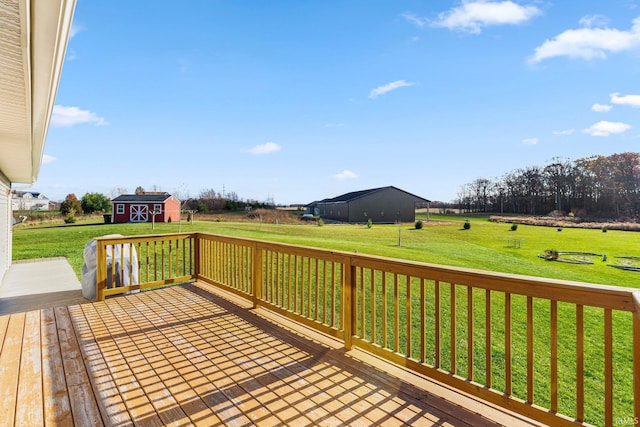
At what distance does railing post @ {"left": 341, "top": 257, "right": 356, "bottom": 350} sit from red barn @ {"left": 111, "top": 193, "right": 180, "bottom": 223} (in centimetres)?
2527

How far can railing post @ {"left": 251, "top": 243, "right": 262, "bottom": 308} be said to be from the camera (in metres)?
4.21

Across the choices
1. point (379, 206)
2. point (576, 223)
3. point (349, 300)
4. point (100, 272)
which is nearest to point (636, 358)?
point (349, 300)

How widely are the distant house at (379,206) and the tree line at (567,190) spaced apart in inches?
414

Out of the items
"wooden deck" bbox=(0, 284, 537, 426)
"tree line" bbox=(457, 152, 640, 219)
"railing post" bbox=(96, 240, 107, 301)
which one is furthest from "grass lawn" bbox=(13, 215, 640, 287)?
"wooden deck" bbox=(0, 284, 537, 426)

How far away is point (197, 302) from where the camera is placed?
4621 mm

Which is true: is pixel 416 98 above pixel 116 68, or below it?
above

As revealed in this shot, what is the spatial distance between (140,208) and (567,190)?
130 feet

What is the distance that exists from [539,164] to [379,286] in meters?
36.9

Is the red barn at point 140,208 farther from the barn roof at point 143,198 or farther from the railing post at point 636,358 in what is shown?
the railing post at point 636,358

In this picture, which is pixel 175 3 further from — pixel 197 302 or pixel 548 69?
pixel 548 69

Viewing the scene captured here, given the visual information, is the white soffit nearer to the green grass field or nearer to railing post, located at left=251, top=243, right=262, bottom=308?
railing post, located at left=251, top=243, right=262, bottom=308

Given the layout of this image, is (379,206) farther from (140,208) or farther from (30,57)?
(30,57)

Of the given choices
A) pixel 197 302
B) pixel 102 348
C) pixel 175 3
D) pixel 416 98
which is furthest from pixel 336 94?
pixel 102 348

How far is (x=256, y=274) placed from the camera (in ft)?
14.0
